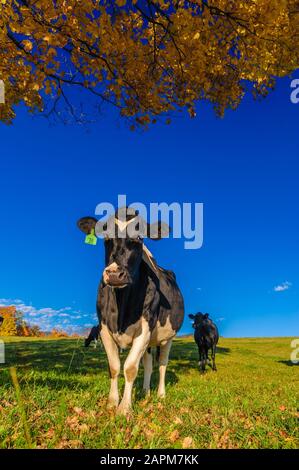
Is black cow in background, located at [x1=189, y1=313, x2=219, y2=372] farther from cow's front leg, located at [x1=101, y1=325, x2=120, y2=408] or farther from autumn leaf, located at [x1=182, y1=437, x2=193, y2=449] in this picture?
autumn leaf, located at [x1=182, y1=437, x2=193, y2=449]

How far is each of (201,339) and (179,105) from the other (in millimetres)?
10597

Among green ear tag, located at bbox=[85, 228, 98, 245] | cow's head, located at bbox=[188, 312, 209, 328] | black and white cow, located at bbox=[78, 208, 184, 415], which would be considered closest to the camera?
black and white cow, located at bbox=[78, 208, 184, 415]

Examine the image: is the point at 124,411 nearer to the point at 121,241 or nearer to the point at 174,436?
the point at 174,436

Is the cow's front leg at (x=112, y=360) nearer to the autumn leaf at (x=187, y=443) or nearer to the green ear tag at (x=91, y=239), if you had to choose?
the green ear tag at (x=91, y=239)

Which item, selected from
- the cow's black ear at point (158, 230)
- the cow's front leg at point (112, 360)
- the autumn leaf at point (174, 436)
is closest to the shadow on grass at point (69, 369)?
the cow's front leg at point (112, 360)

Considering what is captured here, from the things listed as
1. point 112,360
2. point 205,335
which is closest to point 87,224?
point 112,360

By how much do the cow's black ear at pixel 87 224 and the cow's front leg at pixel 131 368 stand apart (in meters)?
1.92

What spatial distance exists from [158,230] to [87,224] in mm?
1251

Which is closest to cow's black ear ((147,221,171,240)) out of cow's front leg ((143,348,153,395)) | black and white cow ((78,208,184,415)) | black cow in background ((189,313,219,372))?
→ black and white cow ((78,208,184,415))

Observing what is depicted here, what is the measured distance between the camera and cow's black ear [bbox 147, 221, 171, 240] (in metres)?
7.14

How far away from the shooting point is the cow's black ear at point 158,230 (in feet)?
23.4

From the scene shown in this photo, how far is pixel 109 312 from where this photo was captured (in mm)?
6691

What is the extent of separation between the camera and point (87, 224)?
7.01 metres
